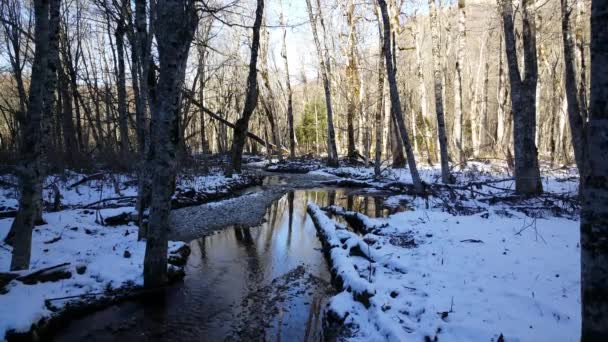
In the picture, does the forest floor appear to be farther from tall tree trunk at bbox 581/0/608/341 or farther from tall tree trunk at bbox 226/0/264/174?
tall tree trunk at bbox 226/0/264/174

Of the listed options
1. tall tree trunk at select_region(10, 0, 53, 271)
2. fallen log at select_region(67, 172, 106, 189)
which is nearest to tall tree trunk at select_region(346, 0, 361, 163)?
fallen log at select_region(67, 172, 106, 189)

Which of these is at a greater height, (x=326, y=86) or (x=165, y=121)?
(x=326, y=86)

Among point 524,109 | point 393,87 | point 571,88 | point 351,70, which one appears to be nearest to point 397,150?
point 351,70

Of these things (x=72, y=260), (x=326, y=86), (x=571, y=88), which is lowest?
(x=72, y=260)

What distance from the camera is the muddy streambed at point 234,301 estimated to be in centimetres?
444

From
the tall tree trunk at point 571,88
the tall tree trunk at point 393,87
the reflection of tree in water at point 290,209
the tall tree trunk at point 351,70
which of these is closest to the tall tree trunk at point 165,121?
the reflection of tree in water at point 290,209

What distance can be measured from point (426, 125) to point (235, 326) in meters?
20.4

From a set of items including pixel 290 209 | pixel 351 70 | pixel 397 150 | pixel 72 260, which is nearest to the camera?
pixel 72 260

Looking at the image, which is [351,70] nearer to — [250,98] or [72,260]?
[250,98]

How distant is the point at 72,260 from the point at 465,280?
19.0 feet

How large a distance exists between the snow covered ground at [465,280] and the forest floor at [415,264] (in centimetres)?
1

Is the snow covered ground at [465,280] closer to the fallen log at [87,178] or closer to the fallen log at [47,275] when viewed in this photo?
the fallen log at [47,275]

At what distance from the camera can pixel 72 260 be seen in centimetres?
604

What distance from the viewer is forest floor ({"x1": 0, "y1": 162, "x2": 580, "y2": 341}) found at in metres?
3.71
